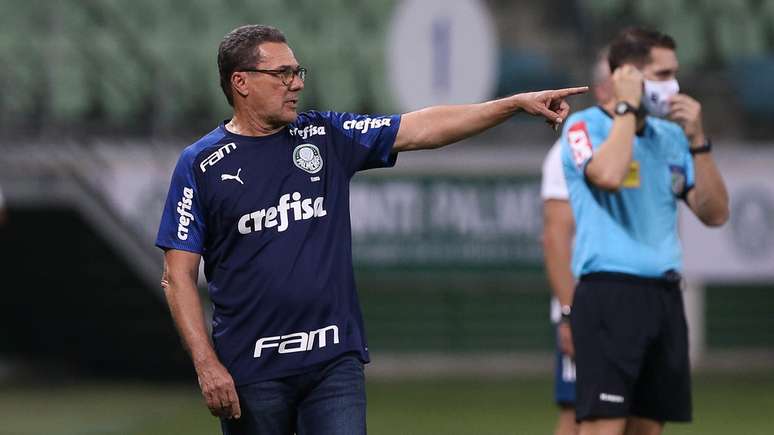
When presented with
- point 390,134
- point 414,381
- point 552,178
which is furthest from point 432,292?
point 390,134

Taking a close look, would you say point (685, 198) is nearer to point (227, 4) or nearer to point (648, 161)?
point (648, 161)

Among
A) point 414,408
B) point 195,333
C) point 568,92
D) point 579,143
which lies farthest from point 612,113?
point 414,408

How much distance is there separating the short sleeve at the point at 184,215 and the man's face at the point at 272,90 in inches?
11.5

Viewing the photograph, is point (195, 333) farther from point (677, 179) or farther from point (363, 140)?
point (677, 179)

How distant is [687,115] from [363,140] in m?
1.71

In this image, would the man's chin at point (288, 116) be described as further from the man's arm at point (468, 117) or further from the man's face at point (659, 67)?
the man's face at point (659, 67)

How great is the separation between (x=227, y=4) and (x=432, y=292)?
3768mm

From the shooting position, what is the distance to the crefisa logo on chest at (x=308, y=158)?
536 centimetres

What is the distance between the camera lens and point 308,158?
17.6ft

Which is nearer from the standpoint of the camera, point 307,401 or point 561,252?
point 307,401

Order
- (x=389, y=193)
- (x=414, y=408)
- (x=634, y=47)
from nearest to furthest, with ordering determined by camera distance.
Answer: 1. (x=634, y=47)
2. (x=414, y=408)
3. (x=389, y=193)

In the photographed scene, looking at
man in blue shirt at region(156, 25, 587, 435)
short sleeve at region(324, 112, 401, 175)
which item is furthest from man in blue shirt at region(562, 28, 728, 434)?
man in blue shirt at region(156, 25, 587, 435)

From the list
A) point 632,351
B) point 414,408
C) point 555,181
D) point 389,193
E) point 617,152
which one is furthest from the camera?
point 389,193

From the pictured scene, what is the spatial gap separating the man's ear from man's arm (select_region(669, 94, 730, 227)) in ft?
6.71
